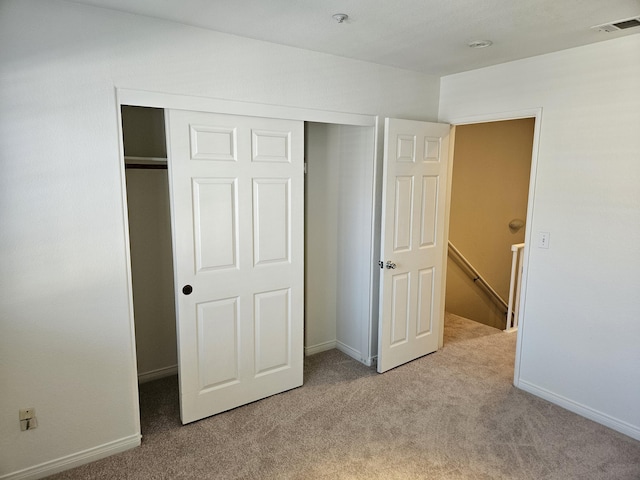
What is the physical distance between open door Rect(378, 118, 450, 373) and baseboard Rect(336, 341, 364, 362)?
30 cm

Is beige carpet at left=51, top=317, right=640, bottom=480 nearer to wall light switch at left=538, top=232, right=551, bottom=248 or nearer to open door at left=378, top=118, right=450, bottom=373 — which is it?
open door at left=378, top=118, right=450, bottom=373

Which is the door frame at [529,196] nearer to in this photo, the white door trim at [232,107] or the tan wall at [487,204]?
the white door trim at [232,107]

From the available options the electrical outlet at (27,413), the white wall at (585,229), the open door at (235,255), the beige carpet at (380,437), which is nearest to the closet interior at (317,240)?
the beige carpet at (380,437)

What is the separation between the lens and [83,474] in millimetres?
2176

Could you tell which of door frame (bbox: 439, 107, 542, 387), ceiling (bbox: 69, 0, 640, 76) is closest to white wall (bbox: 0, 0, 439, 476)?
ceiling (bbox: 69, 0, 640, 76)

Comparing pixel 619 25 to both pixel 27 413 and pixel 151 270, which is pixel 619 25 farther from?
pixel 27 413

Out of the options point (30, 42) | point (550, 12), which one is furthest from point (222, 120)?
point (550, 12)

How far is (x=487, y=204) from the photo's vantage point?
529cm

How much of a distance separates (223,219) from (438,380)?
2.13 metres

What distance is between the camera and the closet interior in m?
2.92

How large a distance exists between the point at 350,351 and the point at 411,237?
3.92 ft

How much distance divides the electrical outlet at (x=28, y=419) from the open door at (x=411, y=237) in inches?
91.3

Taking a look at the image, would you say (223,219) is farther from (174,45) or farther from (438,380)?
(438,380)

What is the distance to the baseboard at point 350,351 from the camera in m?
3.58
